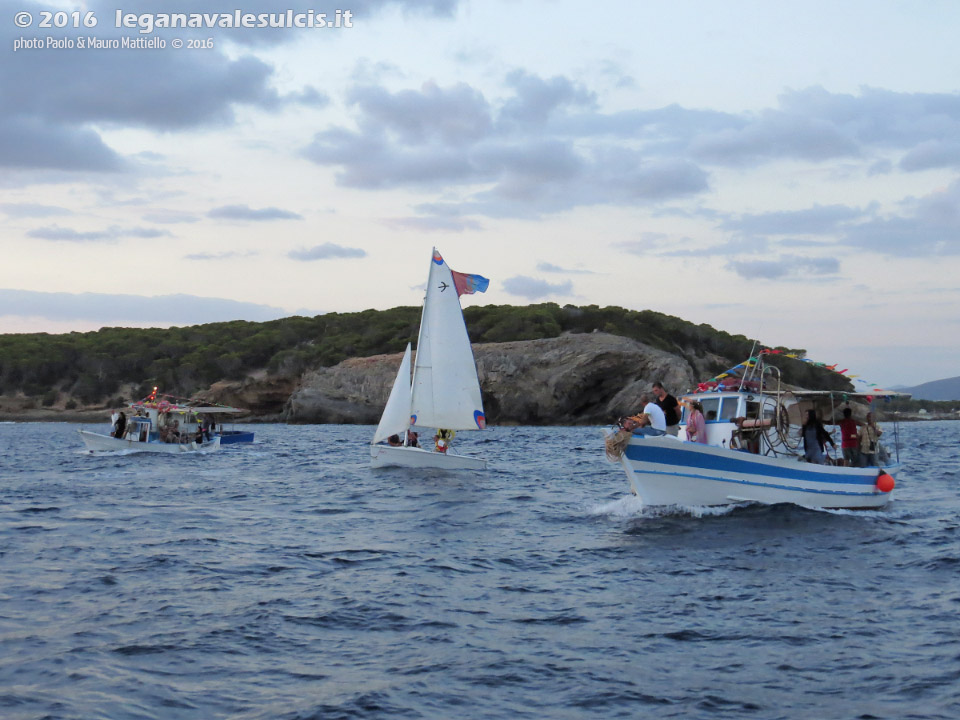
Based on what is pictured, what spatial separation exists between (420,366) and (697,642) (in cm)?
2476

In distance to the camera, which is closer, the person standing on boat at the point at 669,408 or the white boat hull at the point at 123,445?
the person standing on boat at the point at 669,408

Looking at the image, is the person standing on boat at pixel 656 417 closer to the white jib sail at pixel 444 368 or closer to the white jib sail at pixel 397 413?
the white jib sail at pixel 444 368

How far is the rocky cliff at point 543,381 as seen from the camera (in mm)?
89625

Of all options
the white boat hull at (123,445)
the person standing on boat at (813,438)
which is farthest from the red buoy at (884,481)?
the white boat hull at (123,445)

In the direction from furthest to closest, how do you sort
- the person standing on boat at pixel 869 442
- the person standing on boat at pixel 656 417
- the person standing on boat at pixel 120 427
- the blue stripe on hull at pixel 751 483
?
1. the person standing on boat at pixel 120 427
2. the person standing on boat at pixel 869 442
3. the blue stripe on hull at pixel 751 483
4. the person standing on boat at pixel 656 417

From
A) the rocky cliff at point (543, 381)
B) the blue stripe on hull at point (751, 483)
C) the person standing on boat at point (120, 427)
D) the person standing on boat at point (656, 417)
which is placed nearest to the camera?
the person standing on boat at point (656, 417)

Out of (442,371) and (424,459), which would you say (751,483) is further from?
(442,371)

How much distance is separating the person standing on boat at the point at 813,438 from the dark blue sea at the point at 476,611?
168cm

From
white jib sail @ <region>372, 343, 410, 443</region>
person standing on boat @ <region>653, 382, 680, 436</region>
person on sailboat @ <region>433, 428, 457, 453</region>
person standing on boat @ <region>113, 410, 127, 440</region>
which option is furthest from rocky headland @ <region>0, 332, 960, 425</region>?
person standing on boat @ <region>653, 382, 680, 436</region>

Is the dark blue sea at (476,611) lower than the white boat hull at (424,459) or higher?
lower

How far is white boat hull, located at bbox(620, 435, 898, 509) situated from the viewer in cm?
2075

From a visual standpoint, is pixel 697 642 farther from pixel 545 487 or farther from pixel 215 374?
pixel 215 374

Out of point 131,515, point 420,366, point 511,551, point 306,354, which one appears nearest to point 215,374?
point 306,354

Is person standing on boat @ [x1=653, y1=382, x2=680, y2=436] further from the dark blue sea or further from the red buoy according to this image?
the red buoy
